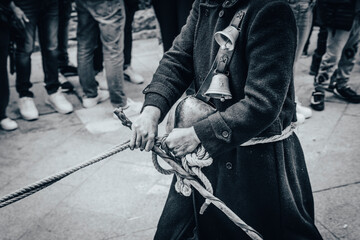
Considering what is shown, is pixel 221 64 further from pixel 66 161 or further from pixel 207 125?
pixel 66 161

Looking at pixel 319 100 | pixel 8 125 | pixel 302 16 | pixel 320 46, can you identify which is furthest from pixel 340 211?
pixel 8 125

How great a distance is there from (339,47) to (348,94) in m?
0.61

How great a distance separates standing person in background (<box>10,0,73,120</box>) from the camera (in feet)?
13.0

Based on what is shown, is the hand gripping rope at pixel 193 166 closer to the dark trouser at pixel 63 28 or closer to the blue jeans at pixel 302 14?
the blue jeans at pixel 302 14

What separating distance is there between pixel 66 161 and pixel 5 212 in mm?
774

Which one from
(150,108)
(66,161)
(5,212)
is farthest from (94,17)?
(150,108)

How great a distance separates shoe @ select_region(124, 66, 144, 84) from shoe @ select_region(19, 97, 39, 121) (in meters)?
1.46

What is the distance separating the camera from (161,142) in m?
1.47

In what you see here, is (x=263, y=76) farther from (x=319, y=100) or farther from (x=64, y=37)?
(x=64, y=37)

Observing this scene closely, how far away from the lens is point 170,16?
155 inches

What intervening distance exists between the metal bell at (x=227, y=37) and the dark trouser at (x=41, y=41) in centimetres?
326

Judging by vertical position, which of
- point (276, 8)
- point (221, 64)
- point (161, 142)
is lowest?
point (161, 142)

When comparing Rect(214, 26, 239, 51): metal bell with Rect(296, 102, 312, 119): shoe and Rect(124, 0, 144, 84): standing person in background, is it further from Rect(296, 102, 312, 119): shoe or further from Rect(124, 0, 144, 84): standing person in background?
Rect(124, 0, 144, 84): standing person in background

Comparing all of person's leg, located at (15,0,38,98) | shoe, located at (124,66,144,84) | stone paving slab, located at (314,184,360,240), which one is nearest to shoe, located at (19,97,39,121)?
person's leg, located at (15,0,38,98)
